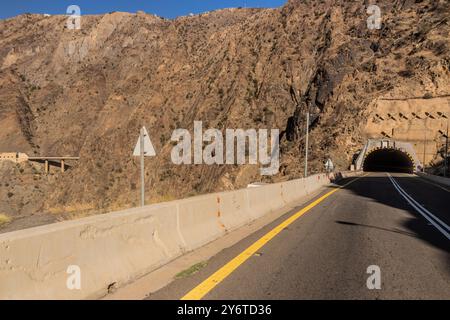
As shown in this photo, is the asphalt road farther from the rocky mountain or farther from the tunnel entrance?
the tunnel entrance

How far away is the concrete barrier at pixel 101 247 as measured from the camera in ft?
12.6

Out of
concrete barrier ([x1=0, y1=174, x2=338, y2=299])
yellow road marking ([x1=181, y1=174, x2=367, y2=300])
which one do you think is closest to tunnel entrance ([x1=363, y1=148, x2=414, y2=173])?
yellow road marking ([x1=181, y1=174, x2=367, y2=300])

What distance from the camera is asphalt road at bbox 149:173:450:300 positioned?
5.23m

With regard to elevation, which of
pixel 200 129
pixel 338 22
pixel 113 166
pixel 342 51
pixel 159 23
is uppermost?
pixel 159 23

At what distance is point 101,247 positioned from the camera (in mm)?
5008

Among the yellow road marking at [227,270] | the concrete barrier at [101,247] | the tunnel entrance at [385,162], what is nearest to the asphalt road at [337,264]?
the yellow road marking at [227,270]

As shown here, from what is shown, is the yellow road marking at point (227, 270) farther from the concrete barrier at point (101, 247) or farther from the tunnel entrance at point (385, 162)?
the tunnel entrance at point (385, 162)

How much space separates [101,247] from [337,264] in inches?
138

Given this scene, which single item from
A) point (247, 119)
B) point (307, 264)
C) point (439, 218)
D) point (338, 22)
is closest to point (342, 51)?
point (338, 22)

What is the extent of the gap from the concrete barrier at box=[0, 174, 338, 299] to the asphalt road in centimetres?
60

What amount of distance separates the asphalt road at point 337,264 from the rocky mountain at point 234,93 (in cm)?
3392

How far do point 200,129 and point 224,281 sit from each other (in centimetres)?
7066
